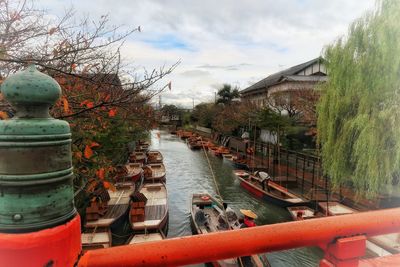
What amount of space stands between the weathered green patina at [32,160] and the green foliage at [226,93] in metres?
52.3

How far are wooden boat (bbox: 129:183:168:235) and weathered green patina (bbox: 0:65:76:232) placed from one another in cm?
1069

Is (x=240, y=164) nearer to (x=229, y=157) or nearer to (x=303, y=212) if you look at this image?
(x=229, y=157)

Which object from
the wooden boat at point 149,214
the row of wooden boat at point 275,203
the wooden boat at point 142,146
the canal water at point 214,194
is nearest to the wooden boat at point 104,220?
the wooden boat at point 149,214

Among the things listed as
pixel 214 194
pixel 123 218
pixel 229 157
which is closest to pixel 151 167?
pixel 214 194

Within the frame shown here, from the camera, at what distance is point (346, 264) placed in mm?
1445

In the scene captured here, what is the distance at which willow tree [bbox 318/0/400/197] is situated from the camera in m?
9.23

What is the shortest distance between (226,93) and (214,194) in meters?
36.0

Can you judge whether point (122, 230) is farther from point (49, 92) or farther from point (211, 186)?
point (49, 92)

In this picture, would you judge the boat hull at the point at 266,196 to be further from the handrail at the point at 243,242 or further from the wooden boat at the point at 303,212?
the handrail at the point at 243,242

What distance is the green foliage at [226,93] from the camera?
5298 cm

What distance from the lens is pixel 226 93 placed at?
176ft

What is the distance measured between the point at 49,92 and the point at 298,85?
1182 inches

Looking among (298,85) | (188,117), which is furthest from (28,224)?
(188,117)

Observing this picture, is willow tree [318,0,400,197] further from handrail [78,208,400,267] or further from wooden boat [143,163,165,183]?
wooden boat [143,163,165,183]
